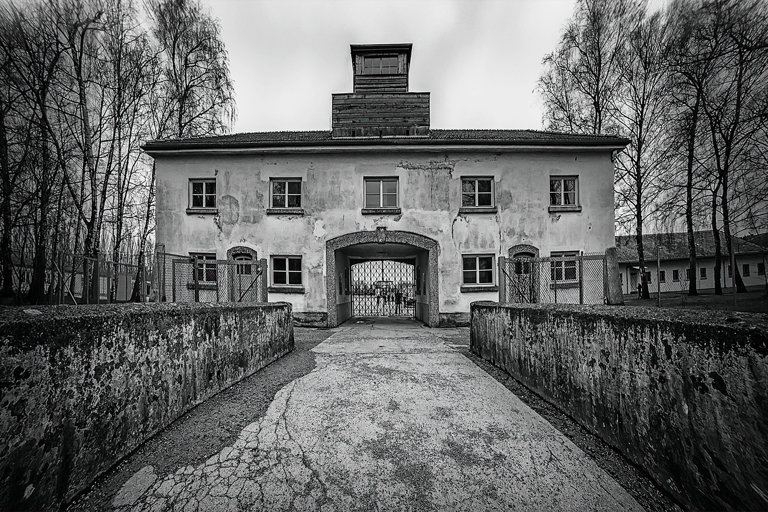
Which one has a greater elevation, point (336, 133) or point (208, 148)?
point (336, 133)

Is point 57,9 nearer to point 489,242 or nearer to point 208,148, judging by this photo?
point 208,148

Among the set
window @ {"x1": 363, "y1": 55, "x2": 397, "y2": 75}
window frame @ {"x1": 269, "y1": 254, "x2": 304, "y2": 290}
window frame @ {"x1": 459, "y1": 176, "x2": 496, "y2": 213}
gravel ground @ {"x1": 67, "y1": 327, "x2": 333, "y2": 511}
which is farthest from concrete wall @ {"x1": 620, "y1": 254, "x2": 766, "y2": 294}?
A: gravel ground @ {"x1": 67, "y1": 327, "x2": 333, "y2": 511}

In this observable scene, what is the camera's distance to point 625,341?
8.67 ft

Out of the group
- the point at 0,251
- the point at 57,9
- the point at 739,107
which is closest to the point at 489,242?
the point at 739,107

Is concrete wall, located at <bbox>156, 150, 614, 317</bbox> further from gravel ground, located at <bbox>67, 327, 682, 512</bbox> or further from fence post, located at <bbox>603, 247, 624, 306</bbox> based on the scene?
gravel ground, located at <bbox>67, 327, 682, 512</bbox>

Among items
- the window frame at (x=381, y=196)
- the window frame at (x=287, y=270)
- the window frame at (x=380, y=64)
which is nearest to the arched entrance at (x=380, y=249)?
the window frame at (x=381, y=196)

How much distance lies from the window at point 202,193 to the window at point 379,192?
622 cm

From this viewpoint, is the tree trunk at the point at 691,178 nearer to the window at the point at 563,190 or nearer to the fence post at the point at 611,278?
the window at the point at 563,190

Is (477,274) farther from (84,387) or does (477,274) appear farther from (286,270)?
(84,387)

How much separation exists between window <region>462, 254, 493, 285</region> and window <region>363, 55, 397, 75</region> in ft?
31.6

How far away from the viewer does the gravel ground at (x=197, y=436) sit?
7.36ft

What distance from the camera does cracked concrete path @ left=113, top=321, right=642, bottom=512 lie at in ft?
7.16

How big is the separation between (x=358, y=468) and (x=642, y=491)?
6.46ft

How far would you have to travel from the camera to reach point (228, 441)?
2.97 meters
